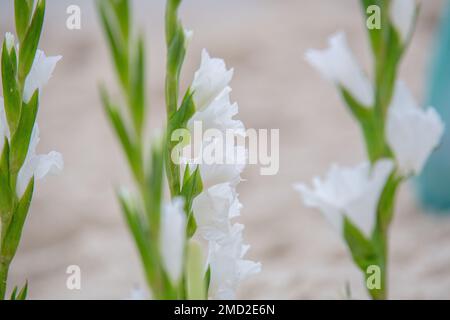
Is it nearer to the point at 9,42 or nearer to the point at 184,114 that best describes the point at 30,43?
the point at 9,42

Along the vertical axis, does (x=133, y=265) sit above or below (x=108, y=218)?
below

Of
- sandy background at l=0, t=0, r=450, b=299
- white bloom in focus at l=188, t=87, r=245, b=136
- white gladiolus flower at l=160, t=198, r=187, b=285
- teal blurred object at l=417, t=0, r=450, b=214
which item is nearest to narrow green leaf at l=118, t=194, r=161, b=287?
white gladiolus flower at l=160, t=198, r=187, b=285

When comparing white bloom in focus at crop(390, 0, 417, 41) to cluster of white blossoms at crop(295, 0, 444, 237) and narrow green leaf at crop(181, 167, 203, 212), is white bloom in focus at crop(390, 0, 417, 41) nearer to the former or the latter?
cluster of white blossoms at crop(295, 0, 444, 237)

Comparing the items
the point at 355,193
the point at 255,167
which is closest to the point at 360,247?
the point at 355,193

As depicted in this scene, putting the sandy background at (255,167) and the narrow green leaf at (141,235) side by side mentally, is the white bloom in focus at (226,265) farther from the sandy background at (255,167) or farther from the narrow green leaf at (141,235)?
the sandy background at (255,167)

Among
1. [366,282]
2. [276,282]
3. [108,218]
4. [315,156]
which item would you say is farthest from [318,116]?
[366,282]

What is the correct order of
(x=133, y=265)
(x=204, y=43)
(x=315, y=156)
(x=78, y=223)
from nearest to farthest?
(x=133, y=265) < (x=78, y=223) < (x=315, y=156) < (x=204, y=43)
